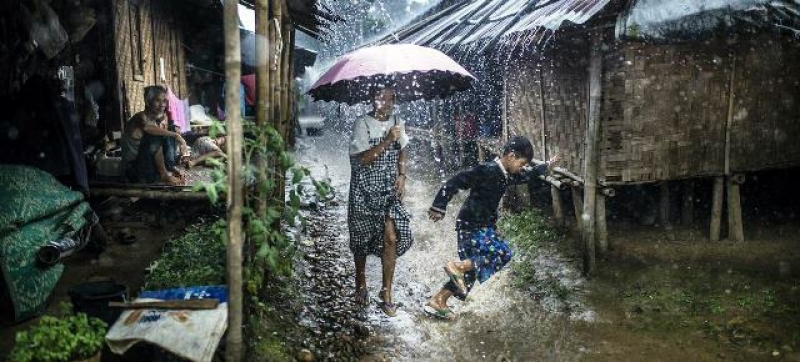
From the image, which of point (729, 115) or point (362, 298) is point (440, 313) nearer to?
point (362, 298)

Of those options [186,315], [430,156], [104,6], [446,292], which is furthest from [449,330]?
[430,156]

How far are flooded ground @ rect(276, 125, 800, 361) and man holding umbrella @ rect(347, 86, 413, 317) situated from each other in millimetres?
695

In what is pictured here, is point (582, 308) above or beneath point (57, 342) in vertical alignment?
beneath

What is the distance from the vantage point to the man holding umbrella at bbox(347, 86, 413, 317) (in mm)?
5352

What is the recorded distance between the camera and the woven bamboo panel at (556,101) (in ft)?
23.5

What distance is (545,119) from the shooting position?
8.21 m

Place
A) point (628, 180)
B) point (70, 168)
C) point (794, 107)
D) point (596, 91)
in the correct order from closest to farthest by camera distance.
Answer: point (70, 168)
point (596, 91)
point (628, 180)
point (794, 107)

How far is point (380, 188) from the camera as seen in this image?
17.8 ft

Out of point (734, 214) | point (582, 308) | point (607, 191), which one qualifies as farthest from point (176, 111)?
point (734, 214)

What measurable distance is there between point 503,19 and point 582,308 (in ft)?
14.9

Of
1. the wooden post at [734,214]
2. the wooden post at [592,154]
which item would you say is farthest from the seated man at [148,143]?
the wooden post at [734,214]

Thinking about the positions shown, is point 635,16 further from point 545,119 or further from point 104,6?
point 104,6

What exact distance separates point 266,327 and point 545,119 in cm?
533

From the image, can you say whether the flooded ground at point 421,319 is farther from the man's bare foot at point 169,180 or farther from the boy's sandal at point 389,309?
the man's bare foot at point 169,180
